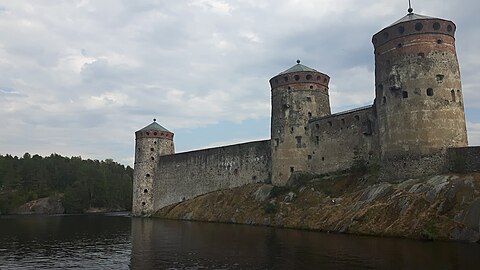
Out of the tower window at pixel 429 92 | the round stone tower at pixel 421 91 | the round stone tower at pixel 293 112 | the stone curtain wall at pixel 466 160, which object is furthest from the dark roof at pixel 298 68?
the stone curtain wall at pixel 466 160

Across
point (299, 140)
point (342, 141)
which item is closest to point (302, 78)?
point (299, 140)

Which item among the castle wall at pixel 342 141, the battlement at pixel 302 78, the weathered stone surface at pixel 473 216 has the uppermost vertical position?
the battlement at pixel 302 78

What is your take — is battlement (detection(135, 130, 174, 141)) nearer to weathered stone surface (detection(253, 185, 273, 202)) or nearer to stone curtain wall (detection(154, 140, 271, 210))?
stone curtain wall (detection(154, 140, 271, 210))

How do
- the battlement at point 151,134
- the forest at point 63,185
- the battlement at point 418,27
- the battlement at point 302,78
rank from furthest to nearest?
the forest at point 63,185 < the battlement at point 151,134 < the battlement at point 302,78 < the battlement at point 418,27

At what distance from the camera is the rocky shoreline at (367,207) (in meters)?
24.7

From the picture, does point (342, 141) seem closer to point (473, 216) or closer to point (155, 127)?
point (473, 216)

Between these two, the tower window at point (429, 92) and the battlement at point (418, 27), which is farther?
the battlement at point (418, 27)

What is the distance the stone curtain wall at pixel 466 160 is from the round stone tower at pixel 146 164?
43.2 metres

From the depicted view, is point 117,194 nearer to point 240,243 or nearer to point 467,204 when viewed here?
point 240,243

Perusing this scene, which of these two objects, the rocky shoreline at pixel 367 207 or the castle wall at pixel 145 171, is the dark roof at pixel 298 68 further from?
the castle wall at pixel 145 171

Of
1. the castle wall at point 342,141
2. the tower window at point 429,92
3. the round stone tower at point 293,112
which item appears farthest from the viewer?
the round stone tower at point 293,112

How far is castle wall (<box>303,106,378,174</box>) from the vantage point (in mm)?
38125

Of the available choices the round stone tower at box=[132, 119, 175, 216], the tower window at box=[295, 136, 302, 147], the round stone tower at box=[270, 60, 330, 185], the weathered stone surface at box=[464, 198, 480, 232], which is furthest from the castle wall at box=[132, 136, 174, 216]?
the weathered stone surface at box=[464, 198, 480, 232]

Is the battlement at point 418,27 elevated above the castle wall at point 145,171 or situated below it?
above
